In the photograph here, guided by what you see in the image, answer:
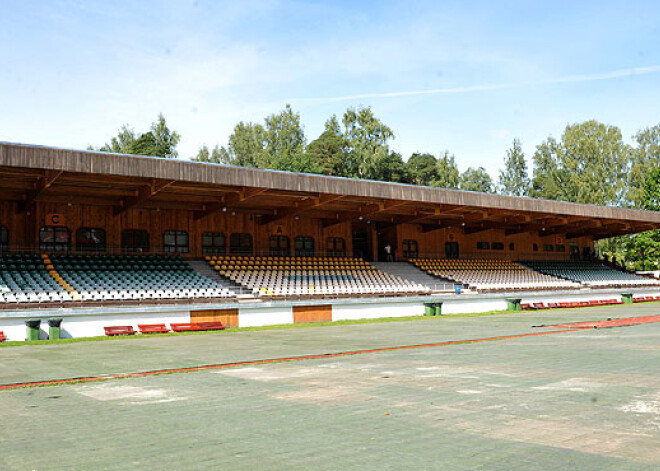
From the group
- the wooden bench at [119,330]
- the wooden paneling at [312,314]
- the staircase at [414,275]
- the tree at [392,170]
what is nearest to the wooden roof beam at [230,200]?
the wooden paneling at [312,314]

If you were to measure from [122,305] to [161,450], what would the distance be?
1726 centimetres

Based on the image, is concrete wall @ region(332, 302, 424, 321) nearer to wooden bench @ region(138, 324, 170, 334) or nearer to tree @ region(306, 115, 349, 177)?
wooden bench @ region(138, 324, 170, 334)

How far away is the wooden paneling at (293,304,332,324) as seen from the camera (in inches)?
992

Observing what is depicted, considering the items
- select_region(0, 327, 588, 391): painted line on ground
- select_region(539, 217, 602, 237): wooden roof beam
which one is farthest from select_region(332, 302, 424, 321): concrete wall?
select_region(539, 217, 602, 237): wooden roof beam

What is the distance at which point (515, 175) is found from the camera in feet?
250

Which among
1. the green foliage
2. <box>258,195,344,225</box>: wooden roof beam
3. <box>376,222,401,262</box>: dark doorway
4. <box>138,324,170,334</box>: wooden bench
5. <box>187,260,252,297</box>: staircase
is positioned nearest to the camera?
<box>138,324,170,334</box>: wooden bench

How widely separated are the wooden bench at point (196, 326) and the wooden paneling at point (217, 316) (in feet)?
→ 0.77

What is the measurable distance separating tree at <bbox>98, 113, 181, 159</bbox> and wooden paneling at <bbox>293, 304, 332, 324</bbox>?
41.6 m

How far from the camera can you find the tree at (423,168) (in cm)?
7606

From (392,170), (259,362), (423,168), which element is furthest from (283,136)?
(259,362)

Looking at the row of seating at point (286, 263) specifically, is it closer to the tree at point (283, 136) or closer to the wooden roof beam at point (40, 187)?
the wooden roof beam at point (40, 187)

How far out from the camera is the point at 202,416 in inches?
270

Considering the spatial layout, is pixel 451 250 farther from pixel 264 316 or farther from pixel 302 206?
pixel 264 316

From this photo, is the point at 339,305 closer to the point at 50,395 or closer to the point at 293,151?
the point at 50,395
